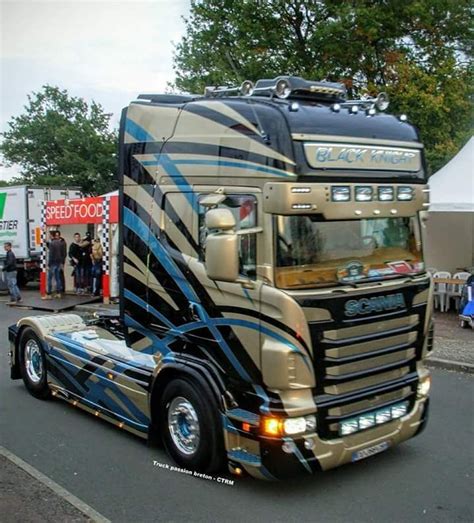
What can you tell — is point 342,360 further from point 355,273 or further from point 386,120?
point 386,120

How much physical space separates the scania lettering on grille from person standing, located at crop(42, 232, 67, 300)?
14530 mm

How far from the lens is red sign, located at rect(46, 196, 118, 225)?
15602mm

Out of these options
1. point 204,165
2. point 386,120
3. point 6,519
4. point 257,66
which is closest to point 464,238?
point 257,66

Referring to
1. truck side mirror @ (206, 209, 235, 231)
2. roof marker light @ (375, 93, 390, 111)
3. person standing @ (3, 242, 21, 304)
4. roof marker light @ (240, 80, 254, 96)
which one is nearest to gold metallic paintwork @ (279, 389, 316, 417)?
truck side mirror @ (206, 209, 235, 231)

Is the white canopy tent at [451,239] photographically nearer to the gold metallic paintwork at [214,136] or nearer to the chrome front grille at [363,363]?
the chrome front grille at [363,363]

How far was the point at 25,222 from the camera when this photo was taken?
68.9 ft

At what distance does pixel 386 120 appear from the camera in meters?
5.09

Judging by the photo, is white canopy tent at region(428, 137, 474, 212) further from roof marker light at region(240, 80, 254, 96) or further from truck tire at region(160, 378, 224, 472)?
truck tire at region(160, 378, 224, 472)

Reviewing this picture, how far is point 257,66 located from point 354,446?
1594cm

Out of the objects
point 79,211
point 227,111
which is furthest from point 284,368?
point 79,211

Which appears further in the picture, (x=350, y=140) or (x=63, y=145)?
(x=63, y=145)

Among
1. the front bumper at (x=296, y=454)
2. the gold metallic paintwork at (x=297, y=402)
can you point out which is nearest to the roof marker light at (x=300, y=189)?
the gold metallic paintwork at (x=297, y=402)

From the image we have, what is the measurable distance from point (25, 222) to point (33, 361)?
574 inches

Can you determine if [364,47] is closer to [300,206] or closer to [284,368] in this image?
[300,206]
